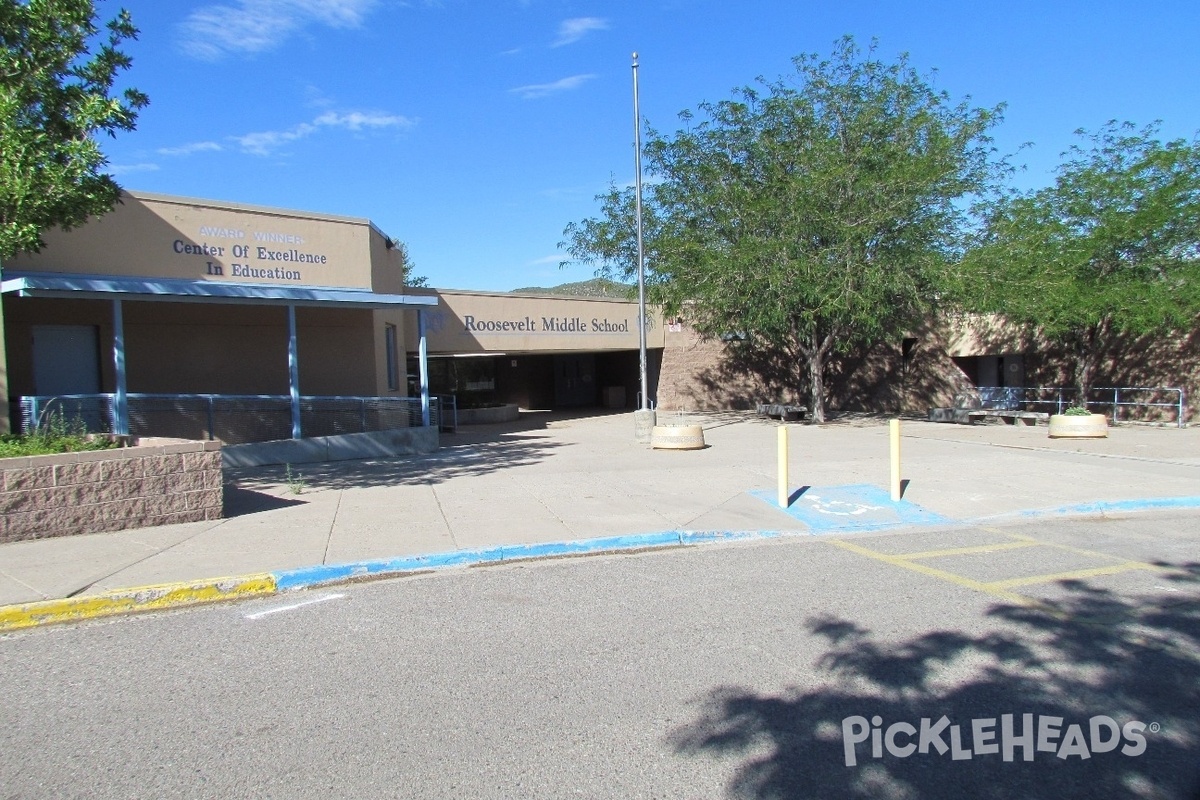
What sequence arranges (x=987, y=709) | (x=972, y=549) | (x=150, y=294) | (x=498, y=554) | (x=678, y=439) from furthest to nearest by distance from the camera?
(x=678, y=439)
(x=150, y=294)
(x=972, y=549)
(x=498, y=554)
(x=987, y=709)

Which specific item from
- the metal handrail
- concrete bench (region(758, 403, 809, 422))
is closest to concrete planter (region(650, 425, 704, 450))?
the metal handrail

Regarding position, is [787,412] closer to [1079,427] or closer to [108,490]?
[1079,427]

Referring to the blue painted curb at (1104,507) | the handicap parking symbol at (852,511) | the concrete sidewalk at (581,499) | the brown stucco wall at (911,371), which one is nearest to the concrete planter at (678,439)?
the concrete sidewalk at (581,499)

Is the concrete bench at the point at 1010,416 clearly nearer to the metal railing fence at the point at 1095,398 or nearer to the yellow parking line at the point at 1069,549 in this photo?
the metal railing fence at the point at 1095,398

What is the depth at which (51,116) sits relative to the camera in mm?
9898

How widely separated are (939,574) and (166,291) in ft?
40.3

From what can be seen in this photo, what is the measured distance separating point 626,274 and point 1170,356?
1576cm

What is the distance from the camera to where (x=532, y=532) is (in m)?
8.42

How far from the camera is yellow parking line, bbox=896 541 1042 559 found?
25.0ft

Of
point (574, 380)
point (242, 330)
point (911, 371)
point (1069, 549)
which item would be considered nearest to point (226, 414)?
point (242, 330)

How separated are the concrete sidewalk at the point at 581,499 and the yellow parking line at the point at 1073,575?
92.9 inches

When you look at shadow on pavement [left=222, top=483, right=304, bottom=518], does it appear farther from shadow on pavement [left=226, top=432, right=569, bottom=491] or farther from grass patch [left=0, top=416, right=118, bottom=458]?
grass patch [left=0, top=416, right=118, bottom=458]

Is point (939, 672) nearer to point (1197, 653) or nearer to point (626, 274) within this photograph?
point (1197, 653)

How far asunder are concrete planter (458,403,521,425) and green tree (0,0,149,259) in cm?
1578
